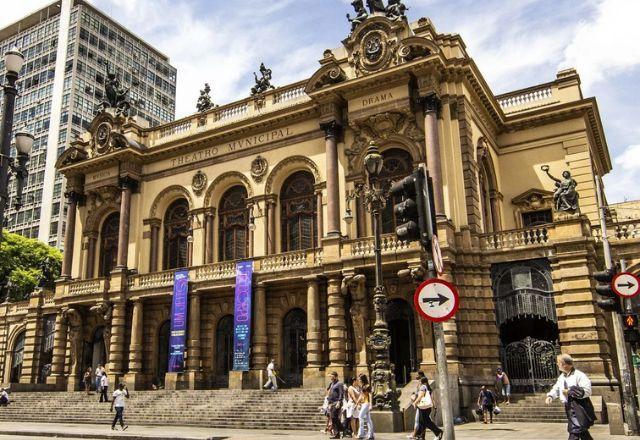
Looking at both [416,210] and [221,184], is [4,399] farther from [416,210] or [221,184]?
[416,210]

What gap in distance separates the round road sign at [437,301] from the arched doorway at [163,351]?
27.2 m

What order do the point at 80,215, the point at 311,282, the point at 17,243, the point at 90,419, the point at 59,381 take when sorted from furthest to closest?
the point at 17,243, the point at 80,215, the point at 59,381, the point at 311,282, the point at 90,419

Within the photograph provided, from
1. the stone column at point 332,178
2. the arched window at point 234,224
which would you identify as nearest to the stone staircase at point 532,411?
the stone column at point 332,178

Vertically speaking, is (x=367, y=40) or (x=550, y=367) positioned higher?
(x=367, y=40)

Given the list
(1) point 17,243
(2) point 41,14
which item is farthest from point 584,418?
(2) point 41,14

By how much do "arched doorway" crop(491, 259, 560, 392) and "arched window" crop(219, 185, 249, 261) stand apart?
43.8 feet

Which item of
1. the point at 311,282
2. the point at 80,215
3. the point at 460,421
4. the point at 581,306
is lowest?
the point at 460,421

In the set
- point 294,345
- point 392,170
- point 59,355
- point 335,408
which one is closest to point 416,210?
point 335,408

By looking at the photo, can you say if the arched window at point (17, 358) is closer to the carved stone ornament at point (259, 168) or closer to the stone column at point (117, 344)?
the stone column at point (117, 344)

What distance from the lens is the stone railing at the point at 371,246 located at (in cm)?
2494

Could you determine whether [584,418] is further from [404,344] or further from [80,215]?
[80,215]

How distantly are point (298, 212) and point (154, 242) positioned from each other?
9267mm

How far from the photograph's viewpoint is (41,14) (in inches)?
3125

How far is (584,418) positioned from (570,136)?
23.1 metres
